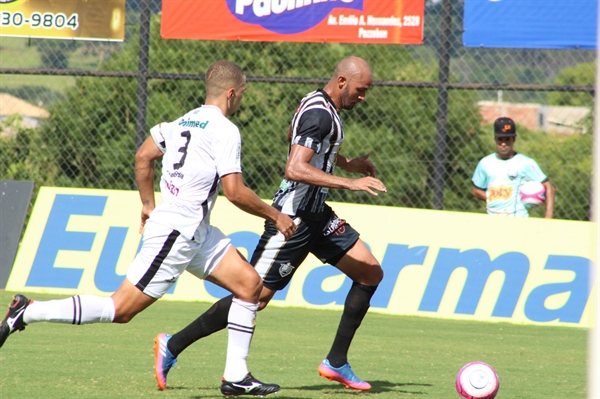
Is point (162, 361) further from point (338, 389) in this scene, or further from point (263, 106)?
point (263, 106)

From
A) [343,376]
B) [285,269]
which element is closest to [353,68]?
[285,269]

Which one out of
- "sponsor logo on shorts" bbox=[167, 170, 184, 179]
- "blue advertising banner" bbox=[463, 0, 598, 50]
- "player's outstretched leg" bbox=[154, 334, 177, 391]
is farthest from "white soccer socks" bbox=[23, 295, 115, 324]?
"blue advertising banner" bbox=[463, 0, 598, 50]

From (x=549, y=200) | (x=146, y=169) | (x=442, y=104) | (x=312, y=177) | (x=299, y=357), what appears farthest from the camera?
(x=442, y=104)

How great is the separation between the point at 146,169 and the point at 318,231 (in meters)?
1.28

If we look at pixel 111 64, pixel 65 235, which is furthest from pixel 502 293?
pixel 111 64

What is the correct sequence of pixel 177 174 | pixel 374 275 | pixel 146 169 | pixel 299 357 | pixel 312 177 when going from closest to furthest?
pixel 177 174, pixel 312 177, pixel 146 169, pixel 374 275, pixel 299 357

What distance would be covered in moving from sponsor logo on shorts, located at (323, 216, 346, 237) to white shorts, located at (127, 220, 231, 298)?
1.14 m

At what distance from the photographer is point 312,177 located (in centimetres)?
606

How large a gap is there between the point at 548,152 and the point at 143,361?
17293mm

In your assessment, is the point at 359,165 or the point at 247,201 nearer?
the point at 247,201

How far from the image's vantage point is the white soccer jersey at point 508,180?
35.9 feet

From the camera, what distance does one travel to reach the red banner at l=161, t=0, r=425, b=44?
11820 millimetres

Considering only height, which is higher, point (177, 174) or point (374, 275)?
point (177, 174)

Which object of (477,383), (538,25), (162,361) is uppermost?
(538,25)
